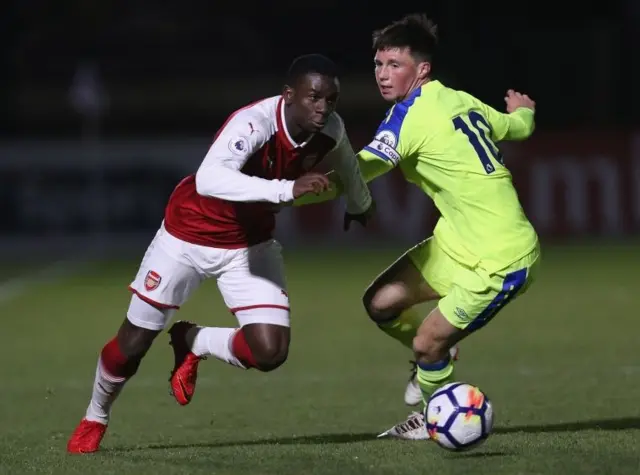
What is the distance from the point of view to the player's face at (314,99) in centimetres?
620

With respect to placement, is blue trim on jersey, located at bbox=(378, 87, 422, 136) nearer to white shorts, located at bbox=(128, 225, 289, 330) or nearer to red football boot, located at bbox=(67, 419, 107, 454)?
white shorts, located at bbox=(128, 225, 289, 330)

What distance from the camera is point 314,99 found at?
20.4ft

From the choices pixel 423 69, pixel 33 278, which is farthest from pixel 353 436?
pixel 33 278

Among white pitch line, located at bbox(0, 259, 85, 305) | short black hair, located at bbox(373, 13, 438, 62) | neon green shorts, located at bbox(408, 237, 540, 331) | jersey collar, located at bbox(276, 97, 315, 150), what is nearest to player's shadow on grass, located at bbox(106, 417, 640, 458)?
neon green shorts, located at bbox(408, 237, 540, 331)

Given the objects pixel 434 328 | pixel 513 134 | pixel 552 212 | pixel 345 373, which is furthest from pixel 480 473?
pixel 552 212

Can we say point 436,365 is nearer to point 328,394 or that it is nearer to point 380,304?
point 380,304

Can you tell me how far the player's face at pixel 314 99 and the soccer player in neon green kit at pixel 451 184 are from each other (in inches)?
12.2

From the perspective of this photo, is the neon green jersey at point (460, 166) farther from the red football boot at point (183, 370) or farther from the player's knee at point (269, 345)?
the red football boot at point (183, 370)

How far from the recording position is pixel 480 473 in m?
5.71

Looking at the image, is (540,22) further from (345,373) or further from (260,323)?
(260,323)

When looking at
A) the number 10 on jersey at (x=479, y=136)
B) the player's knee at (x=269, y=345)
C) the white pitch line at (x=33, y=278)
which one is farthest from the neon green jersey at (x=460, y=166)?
the white pitch line at (x=33, y=278)

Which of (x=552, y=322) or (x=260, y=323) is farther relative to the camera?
(x=552, y=322)

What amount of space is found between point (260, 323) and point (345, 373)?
303 centimetres

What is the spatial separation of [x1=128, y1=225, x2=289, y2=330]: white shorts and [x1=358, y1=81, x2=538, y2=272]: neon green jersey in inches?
28.5
